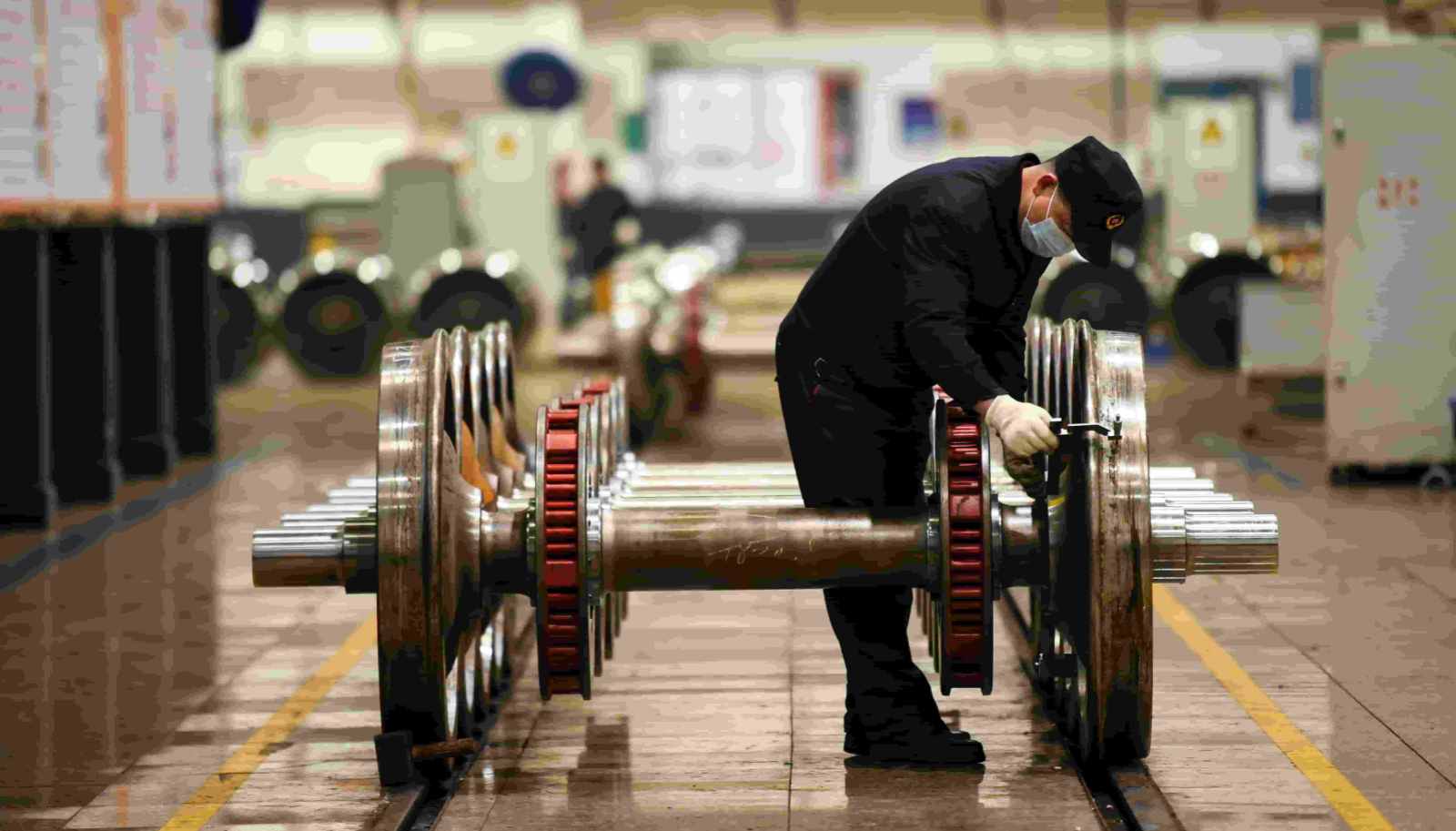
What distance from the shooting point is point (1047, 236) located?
5.68m

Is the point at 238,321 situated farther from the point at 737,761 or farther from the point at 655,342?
the point at 737,761

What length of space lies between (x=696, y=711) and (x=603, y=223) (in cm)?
1486

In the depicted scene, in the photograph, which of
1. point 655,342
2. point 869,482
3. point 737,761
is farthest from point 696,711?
point 655,342

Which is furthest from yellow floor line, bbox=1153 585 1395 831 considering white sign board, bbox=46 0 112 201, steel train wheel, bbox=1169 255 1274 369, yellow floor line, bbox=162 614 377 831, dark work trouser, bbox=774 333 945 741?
steel train wheel, bbox=1169 255 1274 369

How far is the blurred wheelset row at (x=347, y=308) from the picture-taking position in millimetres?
20422

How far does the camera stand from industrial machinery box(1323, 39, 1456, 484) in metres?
11.6

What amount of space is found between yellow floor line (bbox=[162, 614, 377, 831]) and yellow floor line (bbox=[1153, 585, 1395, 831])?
2887 millimetres

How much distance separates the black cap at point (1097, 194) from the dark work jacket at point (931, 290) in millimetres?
191

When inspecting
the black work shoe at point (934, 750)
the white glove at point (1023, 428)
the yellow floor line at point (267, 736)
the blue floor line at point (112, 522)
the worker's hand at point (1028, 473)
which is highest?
the white glove at point (1023, 428)

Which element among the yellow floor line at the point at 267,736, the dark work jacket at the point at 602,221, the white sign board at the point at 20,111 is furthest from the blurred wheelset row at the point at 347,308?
the yellow floor line at the point at 267,736

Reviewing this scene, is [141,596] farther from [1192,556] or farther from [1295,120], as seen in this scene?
[1295,120]

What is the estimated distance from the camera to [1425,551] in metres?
9.95

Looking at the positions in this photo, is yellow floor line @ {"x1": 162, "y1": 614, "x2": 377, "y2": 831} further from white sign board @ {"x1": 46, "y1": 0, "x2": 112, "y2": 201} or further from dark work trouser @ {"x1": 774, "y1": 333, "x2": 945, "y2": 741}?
white sign board @ {"x1": 46, "y1": 0, "x2": 112, "y2": 201}

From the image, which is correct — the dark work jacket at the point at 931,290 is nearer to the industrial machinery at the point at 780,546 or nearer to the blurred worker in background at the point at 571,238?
the industrial machinery at the point at 780,546
